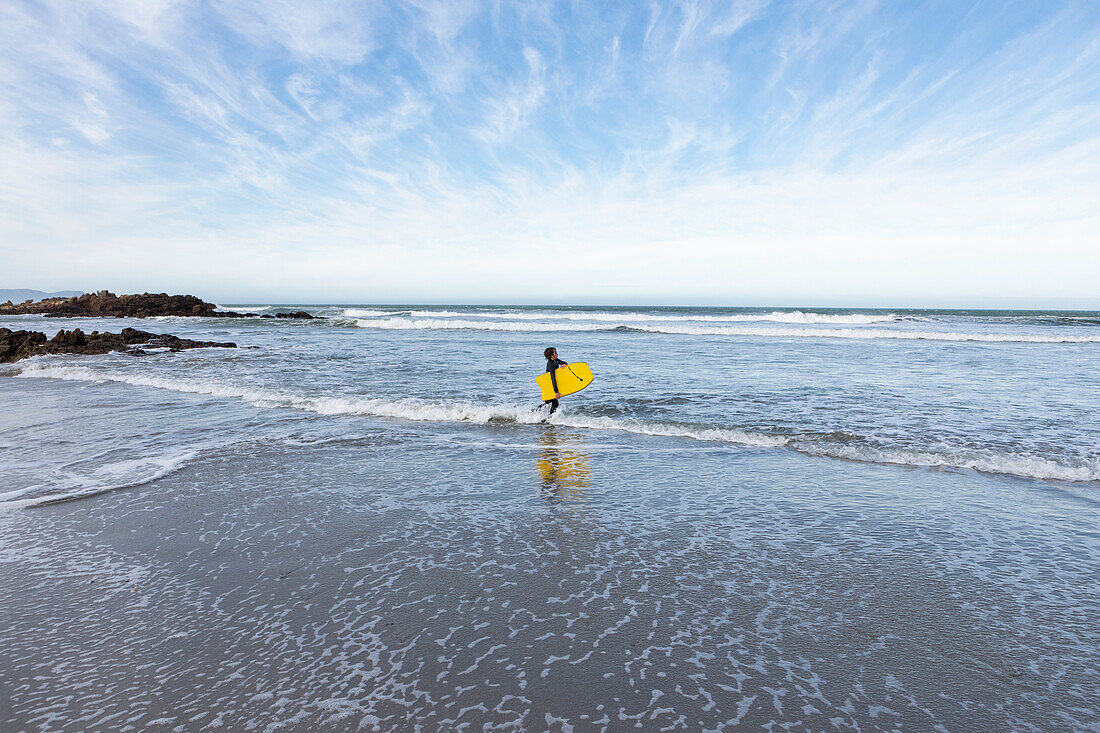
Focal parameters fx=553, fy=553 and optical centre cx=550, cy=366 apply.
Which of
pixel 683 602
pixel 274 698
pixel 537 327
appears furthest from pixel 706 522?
pixel 537 327

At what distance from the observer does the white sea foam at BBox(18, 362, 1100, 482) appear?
6828mm

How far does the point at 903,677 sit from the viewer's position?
2.98 meters

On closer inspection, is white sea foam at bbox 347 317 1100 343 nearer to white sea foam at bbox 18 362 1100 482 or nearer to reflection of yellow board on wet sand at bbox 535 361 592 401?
reflection of yellow board on wet sand at bbox 535 361 592 401

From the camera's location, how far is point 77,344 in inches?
833

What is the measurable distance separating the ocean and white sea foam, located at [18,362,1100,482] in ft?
0.24

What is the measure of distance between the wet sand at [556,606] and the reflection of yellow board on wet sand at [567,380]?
392 centimetres

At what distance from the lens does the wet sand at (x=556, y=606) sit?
2.78m

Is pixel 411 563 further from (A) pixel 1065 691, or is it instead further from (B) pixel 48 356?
(B) pixel 48 356

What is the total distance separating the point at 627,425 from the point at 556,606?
5926mm

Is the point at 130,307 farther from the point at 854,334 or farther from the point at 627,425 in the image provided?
the point at 854,334

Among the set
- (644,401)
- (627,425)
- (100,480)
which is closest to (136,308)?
(100,480)

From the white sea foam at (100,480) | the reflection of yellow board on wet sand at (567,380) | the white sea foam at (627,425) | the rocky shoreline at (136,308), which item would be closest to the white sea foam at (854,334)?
the rocky shoreline at (136,308)

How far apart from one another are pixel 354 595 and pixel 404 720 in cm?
138

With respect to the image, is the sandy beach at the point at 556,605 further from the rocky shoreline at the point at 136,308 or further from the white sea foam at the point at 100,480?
the rocky shoreline at the point at 136,308
